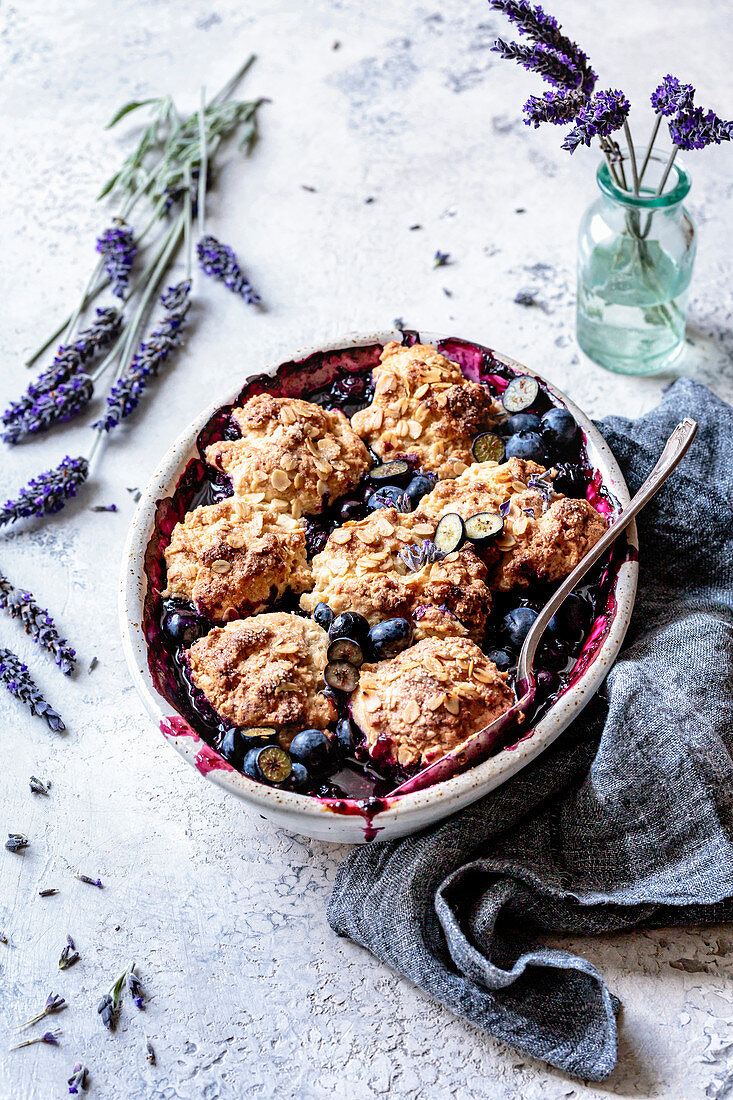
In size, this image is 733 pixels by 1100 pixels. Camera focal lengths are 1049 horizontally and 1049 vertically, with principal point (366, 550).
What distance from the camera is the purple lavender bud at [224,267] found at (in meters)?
4.29

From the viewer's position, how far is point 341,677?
→ 8.86 ft

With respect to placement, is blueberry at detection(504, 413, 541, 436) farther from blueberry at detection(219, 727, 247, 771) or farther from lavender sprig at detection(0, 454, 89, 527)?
lavender sprig at detection(0, 454, 89, 527)

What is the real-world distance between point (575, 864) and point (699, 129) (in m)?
2.07

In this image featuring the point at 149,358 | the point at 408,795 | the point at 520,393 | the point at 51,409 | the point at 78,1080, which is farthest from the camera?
the point at 149,358

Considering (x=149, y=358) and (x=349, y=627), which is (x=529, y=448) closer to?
(x=349, y=627)

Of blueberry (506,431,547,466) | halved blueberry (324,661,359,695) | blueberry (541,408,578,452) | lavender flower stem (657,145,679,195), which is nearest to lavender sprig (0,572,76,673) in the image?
halved blueberry (324,661,359,695)

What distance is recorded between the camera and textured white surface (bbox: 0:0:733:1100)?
2609mm

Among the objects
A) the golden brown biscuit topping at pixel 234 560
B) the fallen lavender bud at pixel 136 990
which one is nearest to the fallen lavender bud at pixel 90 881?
the fallen lavender bud at pixel 136 990

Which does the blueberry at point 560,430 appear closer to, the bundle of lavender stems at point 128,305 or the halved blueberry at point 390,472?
the halved blueberry at point 390,472

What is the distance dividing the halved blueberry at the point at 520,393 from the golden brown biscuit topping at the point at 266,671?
98cm

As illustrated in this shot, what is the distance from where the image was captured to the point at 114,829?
3.03 meters

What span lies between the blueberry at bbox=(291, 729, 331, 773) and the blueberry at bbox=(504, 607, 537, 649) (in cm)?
58

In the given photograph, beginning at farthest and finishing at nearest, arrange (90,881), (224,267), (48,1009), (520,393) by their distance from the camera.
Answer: (224,267)
(520,393)
(90,881)
(48,1009)

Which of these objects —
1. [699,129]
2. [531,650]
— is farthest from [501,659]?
[699,129]
